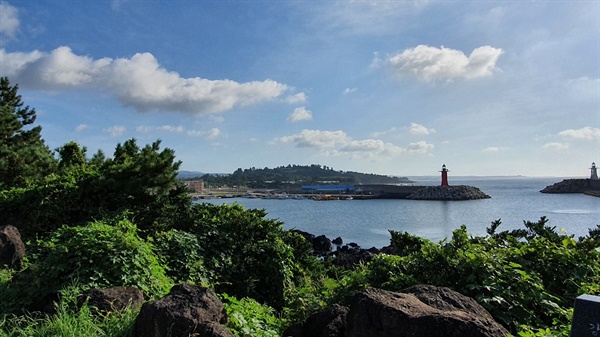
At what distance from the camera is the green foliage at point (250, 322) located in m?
3.62

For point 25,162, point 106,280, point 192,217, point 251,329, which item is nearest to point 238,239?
point 192,217

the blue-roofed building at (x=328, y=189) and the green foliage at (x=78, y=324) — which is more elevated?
the green foliage at (x=78, y=324)

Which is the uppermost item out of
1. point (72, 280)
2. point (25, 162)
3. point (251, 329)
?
point (25, 162)

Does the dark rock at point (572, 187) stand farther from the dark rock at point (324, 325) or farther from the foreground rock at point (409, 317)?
the dark rock at point (324, 325)

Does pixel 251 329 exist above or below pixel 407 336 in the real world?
below

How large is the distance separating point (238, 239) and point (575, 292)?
482cm

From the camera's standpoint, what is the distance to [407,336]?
2709 mm

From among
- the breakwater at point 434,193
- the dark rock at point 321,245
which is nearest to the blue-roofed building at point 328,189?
the breakwater at point 434,193

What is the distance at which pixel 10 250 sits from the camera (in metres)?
6.19

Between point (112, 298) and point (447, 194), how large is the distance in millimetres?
77824

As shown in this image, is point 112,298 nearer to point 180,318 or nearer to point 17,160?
point 180,318

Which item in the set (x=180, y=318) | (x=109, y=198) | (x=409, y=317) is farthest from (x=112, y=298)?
(x=109, y=198)

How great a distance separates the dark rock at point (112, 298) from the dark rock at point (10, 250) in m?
2.96

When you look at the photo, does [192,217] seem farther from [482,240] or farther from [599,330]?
[599,330]
